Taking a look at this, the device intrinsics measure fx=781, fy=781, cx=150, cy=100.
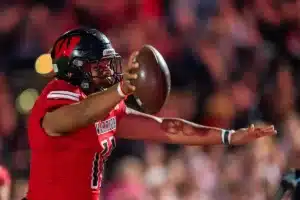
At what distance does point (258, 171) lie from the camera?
695cm

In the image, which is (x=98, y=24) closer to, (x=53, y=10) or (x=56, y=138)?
(x=53, y=10)

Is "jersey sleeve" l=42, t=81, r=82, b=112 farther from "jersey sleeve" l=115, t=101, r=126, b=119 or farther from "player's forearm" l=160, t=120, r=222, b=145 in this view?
"player's forearm" l=160, t=120, r=222, b=145

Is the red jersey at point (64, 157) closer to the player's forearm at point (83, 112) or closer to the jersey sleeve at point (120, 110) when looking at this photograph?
the player's forearm at point (83, 112)

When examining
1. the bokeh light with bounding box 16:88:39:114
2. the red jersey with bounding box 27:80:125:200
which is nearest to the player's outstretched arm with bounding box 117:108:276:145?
the red jersey with bounding box 27:80:125:200

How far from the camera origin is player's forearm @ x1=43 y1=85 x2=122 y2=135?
3303 mm

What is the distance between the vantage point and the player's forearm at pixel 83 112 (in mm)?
3303

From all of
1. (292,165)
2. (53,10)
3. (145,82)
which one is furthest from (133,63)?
(53,10)

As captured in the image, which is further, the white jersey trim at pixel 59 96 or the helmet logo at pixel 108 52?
the helmet logo at pixel 108 52

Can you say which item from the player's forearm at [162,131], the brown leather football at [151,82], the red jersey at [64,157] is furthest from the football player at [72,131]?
the player's forearm at [162,131]

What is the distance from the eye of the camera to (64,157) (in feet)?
12.3

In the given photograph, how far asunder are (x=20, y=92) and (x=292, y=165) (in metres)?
2.96

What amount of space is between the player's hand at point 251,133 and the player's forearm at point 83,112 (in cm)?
98

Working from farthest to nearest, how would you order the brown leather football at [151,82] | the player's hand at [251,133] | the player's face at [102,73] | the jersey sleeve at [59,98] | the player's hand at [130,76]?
1. the player's hand at [251,133]
2. the player's face at [102,73]
3. the jersey sleeve at [59,98]
4. the brown leather football at [151,82]
5. the player's hand at [130,76]

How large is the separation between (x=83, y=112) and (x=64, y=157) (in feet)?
1.51
